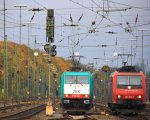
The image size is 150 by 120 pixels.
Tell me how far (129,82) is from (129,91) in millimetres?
870

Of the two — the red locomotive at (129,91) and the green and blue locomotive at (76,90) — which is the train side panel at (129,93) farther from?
the green and blue locomotive at (76,90)

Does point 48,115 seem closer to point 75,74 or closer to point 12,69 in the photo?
point 75,74

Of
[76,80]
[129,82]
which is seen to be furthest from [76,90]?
[129,82]

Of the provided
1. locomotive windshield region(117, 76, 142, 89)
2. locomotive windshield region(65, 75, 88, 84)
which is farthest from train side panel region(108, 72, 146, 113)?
locomotive windshield region(65, 75, 88, 84)

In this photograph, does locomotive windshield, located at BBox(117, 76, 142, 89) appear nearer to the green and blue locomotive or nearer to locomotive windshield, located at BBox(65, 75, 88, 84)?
the green and blue locomotive

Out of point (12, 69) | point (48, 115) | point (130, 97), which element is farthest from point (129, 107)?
point (12, 69)

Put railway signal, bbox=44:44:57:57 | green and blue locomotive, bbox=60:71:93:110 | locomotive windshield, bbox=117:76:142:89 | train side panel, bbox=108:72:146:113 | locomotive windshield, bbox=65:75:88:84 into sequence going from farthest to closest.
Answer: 1. locomotive windshield, bbox=65:75:88:84
2. green and blue locomotive, bbox=60:71:93:110
3. locomotive windshield, bbox=117:76:142:89
4. train side panel, bbox=108:72:146:113
5. railway signal, bbox=44:44:57:57

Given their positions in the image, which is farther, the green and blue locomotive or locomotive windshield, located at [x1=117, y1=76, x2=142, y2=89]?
the green and blue locomotive

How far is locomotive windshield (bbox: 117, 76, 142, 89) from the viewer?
151ft

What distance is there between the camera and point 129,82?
151 ft

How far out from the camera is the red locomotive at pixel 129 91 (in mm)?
45250

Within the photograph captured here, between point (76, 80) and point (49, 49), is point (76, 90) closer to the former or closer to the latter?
point (76, 80)

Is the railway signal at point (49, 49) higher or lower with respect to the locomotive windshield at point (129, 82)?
higher

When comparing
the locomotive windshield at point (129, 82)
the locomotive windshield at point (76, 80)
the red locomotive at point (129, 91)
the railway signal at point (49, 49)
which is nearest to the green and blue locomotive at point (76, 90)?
the locomotive windshield at point (76, 80)
